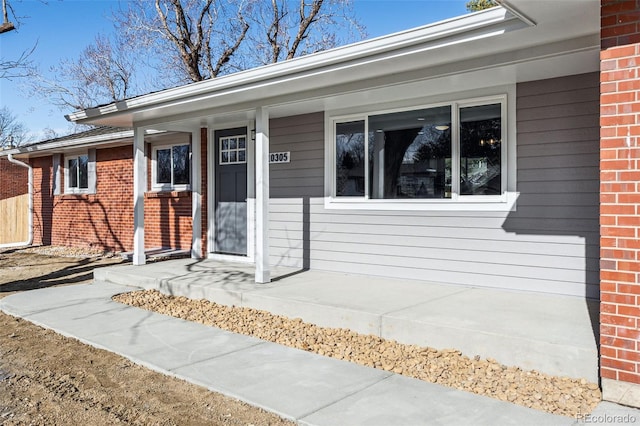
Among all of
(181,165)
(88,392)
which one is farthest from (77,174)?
(88,392)

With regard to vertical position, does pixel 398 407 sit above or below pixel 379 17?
below

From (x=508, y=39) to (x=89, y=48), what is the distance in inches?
949

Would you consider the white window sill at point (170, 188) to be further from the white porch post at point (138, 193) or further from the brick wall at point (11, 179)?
the brick wall at point (11, 179)

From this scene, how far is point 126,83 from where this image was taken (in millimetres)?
24328

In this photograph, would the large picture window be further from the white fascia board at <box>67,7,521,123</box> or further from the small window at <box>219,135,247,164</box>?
the small window at <box>219,135,247,164</box>

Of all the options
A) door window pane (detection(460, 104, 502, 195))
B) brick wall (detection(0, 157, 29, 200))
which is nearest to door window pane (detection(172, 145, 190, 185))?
door window pane (detection(460, 104, 502, 195))

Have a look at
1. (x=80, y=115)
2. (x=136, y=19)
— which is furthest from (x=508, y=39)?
(x=136, y=19)

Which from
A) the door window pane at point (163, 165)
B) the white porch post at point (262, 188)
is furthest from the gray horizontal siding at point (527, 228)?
the door window pane at point (163, 165)

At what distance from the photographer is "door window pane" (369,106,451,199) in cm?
622

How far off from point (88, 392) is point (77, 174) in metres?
11.2

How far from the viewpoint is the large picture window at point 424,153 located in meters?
5.83

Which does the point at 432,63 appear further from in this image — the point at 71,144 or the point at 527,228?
the point at 71,144

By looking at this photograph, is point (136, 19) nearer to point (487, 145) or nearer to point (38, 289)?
point (38, 289)

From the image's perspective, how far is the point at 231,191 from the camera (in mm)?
8852
